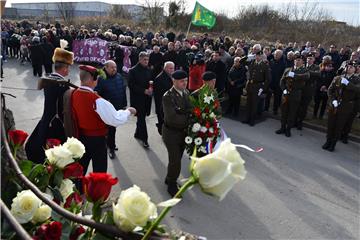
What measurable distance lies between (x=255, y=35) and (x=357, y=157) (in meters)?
26.6

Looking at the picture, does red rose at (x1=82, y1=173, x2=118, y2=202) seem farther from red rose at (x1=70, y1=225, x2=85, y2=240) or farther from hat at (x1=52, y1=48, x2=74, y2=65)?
hat at (x1=52, y1=48, x2=74, y2=65)

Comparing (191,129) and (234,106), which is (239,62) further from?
(191,129)

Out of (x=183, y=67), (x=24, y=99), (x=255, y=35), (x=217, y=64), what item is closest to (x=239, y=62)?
(x=217, y=64)

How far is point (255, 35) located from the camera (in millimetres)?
32906

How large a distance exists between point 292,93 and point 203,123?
4.24 metres

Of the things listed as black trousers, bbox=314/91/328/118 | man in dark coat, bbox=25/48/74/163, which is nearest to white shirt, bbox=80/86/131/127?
man in dark coat, bbox=25/48/74/163

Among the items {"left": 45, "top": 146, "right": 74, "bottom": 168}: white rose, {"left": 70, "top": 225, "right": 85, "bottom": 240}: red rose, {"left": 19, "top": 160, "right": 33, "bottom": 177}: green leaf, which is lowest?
{"left": 70, "top": 225, "right": 85, "bottom": 240}: red rose

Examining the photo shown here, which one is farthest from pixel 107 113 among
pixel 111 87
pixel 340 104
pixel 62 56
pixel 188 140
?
pixel 340 104

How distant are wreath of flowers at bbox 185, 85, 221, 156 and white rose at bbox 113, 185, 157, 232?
3932 mm

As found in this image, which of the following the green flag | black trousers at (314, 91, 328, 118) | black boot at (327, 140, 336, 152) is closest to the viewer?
black boot at (327, 140, 336, 152)

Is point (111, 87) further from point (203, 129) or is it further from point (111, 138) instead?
point (203, 129)

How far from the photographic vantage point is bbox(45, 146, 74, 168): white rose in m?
Answer: 1.98

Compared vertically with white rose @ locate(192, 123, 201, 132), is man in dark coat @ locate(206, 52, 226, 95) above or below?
above

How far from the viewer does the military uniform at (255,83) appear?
9207mm
